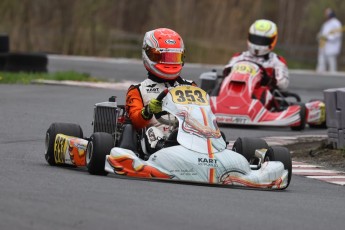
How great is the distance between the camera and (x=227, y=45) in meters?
31.3

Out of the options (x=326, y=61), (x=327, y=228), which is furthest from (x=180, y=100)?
(x=326, y=61)

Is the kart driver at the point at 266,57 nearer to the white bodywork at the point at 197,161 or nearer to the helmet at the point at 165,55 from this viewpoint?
the helmet at the point at 165,55

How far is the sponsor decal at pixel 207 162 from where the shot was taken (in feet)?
31.0

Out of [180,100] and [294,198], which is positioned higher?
[180,100]

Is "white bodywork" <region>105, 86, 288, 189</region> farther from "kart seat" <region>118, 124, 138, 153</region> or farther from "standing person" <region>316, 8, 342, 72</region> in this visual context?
"standing person" <region>316, 8, 342, 72</region>

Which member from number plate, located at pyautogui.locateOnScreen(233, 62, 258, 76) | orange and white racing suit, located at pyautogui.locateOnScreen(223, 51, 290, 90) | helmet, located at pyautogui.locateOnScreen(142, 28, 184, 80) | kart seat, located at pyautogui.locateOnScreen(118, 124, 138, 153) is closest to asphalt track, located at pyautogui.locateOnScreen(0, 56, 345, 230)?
kart seat, located at pyautogui.locateOnScreen(118, 124, 138, 153)

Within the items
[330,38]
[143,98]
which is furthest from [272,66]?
Answer: [330,38]

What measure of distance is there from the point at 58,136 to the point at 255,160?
6.03ft

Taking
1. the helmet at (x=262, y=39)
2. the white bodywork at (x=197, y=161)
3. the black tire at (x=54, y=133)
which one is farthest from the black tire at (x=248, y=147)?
the helmet at (x=262, y=39)

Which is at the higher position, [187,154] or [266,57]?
[266,57]

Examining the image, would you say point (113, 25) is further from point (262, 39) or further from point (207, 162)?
point (207, 162)

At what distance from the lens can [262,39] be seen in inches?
707

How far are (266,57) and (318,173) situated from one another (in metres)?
6.23

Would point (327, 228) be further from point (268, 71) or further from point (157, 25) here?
point (157, 25)
